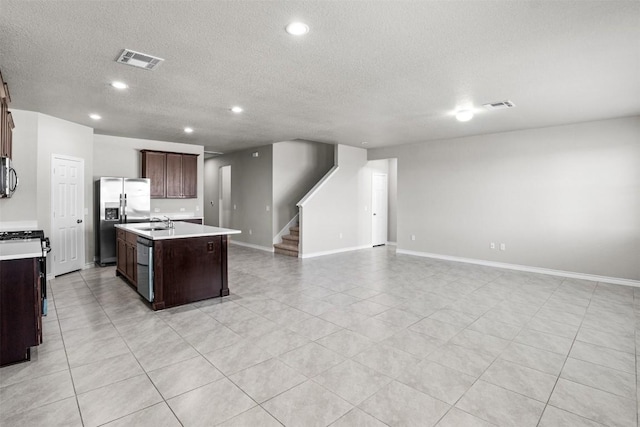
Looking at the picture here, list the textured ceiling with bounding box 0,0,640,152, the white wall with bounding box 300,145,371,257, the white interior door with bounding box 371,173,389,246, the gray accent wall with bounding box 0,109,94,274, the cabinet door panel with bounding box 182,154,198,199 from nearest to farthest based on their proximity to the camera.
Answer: the textured ceiling with bounding box 0,0,640,152, the gray accent wall with bounding box 0,109,94,274, the white wall with bounding box 300,145,371,257, the cabinet door panel with bounding box 182,154,198,199, the white interior door with bounding box 371,173,389,246

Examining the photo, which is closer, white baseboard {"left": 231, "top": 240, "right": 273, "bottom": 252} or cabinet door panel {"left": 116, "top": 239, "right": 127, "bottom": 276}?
cabinet door panel {"left": 116, "top": 239, "right": 127, "bottom": 276}

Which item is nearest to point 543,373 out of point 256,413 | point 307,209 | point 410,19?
point 256,413

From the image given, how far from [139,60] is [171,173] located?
4.68 m

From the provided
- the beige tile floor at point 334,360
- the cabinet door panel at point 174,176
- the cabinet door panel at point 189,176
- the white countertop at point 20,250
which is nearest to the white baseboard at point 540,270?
the beige tile floor at point 334,360

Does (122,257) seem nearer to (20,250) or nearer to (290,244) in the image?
(20,250)

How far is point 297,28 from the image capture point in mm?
2490

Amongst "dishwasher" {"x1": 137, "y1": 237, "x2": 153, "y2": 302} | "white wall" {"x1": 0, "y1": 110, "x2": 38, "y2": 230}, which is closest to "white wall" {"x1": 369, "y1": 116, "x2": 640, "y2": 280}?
"dishwasher" {"x1": 137, "y1": 237, "x2": 153, "y2": 302}

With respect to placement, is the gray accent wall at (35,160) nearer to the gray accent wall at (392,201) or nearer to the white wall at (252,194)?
the white wall at (252,194)

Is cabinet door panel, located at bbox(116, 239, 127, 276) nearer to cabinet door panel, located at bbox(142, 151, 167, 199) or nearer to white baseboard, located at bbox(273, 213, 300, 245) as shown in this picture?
cabinet door panel, located at bbox(142, 151, 167, 199)

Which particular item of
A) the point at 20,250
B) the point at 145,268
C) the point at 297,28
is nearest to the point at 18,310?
the point at 20,250

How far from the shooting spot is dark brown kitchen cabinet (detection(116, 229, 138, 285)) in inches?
179

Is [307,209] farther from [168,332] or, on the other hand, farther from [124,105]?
[168,332]

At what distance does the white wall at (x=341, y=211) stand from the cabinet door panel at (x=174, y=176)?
2.92m

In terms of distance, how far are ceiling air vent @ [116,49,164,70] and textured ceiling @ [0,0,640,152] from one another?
0.10 metres
